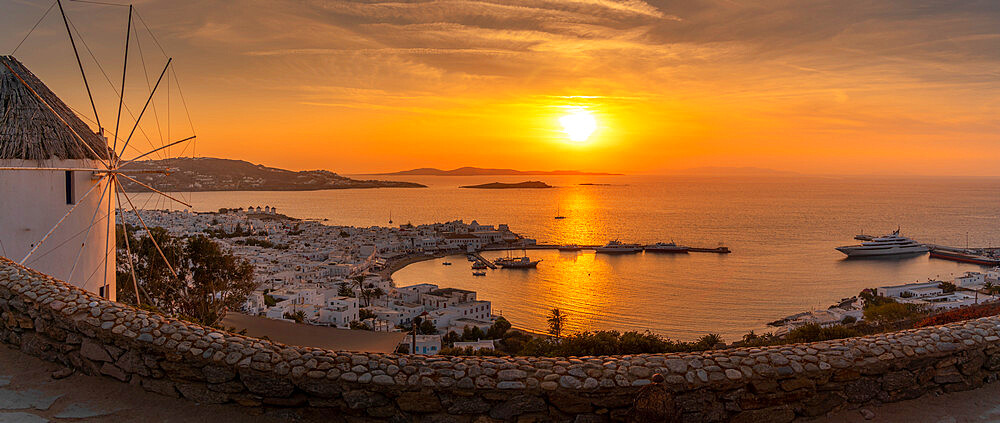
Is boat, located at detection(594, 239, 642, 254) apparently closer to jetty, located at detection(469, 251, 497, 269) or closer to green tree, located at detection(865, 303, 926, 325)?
jetty, located at detection(469, 251, 497, 269)

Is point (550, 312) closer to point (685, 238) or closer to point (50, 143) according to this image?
point (50, 143)

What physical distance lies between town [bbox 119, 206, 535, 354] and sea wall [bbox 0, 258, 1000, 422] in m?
7.58

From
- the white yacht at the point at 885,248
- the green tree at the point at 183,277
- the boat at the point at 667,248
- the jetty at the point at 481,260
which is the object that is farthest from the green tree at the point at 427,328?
the white yacht at the point at 885,248

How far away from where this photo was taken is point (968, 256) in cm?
3838

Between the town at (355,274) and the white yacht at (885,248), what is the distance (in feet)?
74.9

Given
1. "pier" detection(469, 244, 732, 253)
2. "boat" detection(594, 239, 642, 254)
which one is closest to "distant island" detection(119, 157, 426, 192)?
"pier" detection(469, 244, 732, 253)

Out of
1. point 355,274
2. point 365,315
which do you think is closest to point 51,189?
point 365,315

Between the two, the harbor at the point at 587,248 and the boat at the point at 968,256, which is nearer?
the boat at the point at 968,256

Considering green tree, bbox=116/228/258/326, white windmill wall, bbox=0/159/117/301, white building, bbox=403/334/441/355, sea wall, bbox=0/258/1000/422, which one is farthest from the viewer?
white building, bbox=403/334/441/355

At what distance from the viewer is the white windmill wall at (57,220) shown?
695 centimetres

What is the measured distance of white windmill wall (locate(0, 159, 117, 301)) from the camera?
6.95 meters

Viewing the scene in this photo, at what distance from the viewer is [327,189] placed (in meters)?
157

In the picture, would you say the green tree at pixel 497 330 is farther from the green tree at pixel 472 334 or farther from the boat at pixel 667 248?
the boat at pixel 667 248

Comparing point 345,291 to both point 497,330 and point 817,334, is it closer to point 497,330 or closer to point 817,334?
point 497,330
